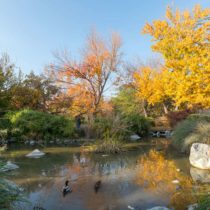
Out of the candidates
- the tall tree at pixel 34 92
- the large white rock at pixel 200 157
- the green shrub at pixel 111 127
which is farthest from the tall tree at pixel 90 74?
the large white rock at pixel 200 157

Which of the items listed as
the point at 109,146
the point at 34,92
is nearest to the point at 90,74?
the point at 34,92

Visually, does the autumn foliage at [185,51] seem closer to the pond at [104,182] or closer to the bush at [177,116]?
the pond at [104,182]

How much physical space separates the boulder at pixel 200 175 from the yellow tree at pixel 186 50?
2.75 m

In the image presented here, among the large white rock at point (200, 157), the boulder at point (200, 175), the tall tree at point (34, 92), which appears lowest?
the boulder at point (200, 175)

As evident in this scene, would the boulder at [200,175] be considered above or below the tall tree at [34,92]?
below

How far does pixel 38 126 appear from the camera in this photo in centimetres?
1164

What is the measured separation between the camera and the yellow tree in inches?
318

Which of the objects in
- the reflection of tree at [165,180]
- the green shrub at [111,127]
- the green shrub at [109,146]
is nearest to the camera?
the reflection of tree at [165,180]

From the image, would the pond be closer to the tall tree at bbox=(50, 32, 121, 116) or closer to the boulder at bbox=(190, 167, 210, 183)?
the boulder at bbox=(190, 167, 210, 183)

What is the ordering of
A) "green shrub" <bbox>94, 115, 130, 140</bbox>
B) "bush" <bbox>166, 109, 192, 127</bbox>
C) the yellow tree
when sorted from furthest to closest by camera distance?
"bush" <bbox>166, 109, 192, 127</bbox>
"green shrub" <bbox>94, 115, 130, 140</bbox>
the yellow tree

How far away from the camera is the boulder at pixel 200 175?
5.14m

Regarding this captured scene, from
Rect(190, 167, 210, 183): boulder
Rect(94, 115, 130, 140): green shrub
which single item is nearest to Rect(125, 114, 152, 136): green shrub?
Rect(94, 115, 130, 140): green shrub

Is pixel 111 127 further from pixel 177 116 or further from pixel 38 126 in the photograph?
pixel 177 116

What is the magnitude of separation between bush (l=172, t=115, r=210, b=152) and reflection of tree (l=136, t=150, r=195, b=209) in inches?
47.9
